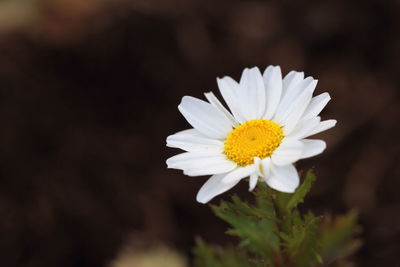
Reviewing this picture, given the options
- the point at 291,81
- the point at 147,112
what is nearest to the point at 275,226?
the point at 291,81

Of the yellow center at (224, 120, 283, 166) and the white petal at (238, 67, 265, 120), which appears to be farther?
the white petal at (238, 67, 265, 120)

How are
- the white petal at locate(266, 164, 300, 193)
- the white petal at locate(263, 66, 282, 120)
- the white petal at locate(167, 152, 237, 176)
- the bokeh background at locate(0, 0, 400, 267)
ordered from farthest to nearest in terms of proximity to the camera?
the bokeh background at locate(0, 0, 400, 267), the white petal at locate(263, 66, 282, 120), the white petal at locate(167, 152, 237, 176), the white petal at locate(266, 164, 300, 193)

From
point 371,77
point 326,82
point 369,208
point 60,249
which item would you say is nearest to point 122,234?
point 60,249

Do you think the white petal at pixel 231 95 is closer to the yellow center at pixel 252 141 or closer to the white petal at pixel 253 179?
the yellow center at pixel 252 141

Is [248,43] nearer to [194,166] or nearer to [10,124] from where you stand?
[10,124]

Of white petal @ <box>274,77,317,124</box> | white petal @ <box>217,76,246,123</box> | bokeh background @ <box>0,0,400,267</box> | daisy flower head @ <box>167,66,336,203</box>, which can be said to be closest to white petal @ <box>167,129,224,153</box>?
daisy flower head @ <box>167,66,336,203</box>

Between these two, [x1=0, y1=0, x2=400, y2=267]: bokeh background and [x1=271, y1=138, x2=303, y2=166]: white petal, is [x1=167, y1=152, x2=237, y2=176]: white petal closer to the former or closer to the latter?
[x1=271, y1=138, x2=303, y2=166]: white petal

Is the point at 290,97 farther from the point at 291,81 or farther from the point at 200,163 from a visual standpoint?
the point at 200,163
